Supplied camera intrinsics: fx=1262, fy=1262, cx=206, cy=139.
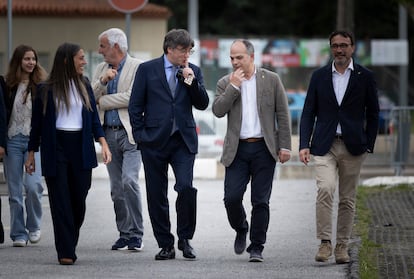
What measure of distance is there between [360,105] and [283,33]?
43618 millimetres

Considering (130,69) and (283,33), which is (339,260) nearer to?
(130,69)

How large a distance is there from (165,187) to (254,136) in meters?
0.86

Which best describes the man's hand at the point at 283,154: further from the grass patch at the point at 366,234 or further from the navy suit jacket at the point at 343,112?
the grass patch at the point at 366,234

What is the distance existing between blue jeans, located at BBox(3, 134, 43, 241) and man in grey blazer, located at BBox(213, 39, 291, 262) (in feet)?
6.86

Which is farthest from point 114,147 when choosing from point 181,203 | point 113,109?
point 181,203

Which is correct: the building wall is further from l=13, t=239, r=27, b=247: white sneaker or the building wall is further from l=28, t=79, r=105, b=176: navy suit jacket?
l=28, t=79, r=105, b=176: navy suit jacket

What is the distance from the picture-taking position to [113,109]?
428 inches

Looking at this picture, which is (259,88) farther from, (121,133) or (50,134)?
(50,134)

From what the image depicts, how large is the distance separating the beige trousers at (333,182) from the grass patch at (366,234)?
1.06 ft

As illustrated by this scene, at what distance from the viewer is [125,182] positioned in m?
10.7

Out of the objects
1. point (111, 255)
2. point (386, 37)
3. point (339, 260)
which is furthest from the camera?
point (386, 37)

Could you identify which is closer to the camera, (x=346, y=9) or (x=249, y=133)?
(x=249, y=133)

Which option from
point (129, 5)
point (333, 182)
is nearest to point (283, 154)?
point (333, 182)

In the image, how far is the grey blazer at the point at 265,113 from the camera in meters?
9.99
